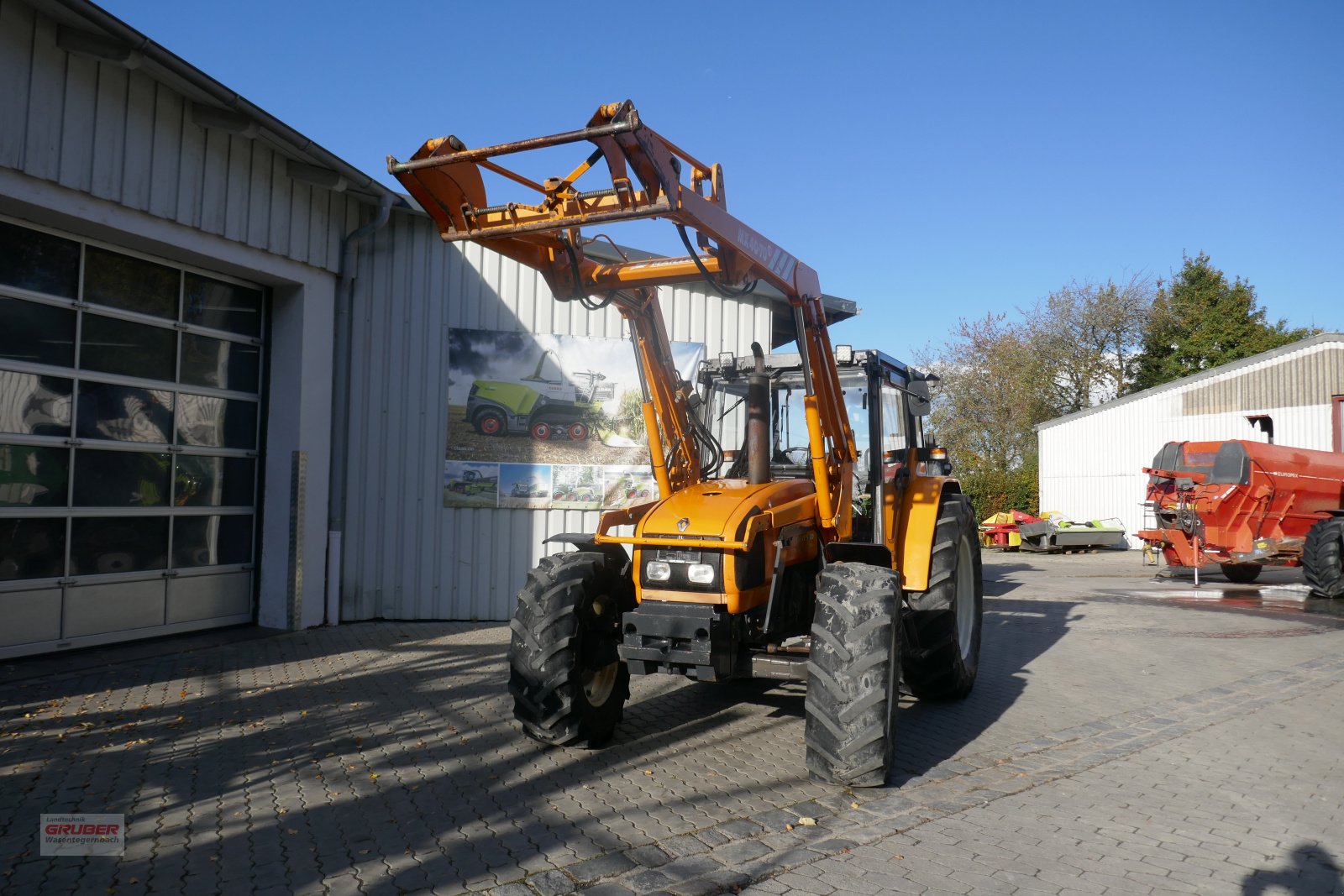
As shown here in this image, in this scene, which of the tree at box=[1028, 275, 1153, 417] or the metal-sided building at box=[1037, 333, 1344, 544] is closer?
the metal-sided building at box=[1037, 333, 1344, 544]

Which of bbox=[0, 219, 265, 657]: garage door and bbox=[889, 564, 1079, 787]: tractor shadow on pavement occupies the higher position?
bbox=[0, 219, 265, 657]: garage door

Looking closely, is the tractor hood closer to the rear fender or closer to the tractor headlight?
the tractor headlight

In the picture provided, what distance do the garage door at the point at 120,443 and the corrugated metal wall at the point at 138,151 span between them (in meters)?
0.74

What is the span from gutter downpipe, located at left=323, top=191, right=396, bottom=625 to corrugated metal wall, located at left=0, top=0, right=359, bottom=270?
34 centimetres

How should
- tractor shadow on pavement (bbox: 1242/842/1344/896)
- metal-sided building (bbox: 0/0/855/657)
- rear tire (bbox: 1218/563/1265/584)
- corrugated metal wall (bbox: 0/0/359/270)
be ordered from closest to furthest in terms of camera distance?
tractor shadow on pavement (bbox: 1242/842/1344/896) → corrugated metal wall (bbox: 0/0/359/270) → metal-sided building (bbox: 0/0/855/657) → rear tire (bbox: 1218/563/1265/584)

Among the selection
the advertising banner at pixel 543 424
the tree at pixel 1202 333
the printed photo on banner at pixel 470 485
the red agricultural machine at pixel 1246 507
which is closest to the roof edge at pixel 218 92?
the advertising banner at pixel 543 424

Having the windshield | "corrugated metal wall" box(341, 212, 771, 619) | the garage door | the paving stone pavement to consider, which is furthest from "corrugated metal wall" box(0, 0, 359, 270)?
the windshield

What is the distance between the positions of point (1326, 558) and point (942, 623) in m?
10.6

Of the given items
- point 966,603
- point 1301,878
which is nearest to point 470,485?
point 966,603

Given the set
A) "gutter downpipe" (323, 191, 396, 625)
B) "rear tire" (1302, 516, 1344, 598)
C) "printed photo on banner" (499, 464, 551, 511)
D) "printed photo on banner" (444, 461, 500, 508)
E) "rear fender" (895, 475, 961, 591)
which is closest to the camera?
"rear fender" (895, 475, 961, 591)

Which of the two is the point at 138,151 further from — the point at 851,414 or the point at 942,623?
the point at 942,623

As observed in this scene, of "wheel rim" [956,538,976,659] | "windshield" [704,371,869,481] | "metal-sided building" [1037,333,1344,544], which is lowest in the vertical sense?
"wheel rim" [956,538,976,659]

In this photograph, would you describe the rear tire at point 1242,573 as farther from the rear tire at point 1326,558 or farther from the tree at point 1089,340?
the tree at point 1089,340

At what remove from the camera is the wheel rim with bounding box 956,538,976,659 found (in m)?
7.31
